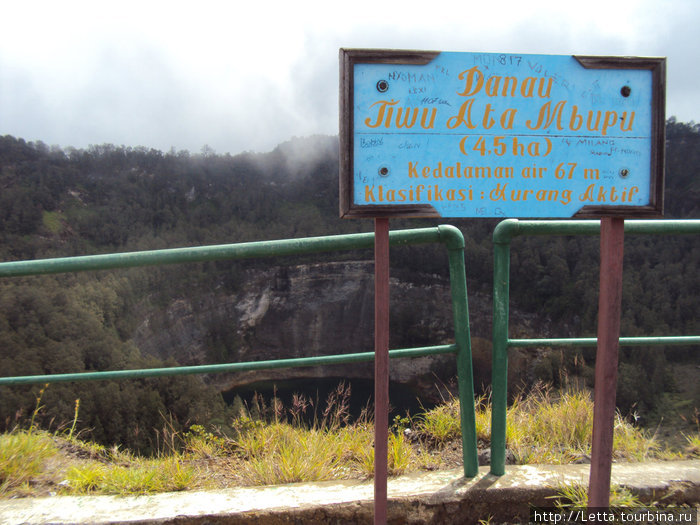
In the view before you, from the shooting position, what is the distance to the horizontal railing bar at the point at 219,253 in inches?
60.1

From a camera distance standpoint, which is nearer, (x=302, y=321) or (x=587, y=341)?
(x=587, y=341)

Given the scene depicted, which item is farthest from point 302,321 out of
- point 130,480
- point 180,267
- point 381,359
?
point 381,359

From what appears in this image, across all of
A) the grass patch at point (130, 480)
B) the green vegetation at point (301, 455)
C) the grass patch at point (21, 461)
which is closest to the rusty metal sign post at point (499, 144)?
the green vegetation at point (301, 455)

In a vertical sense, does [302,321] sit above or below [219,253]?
below

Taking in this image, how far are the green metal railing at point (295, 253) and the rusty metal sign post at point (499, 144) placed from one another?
0.28 metres

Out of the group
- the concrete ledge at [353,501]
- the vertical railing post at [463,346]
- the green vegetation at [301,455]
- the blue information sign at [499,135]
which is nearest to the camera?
the blue information sign at [499,135]

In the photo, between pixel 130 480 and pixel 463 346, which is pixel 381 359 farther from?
pixel 130 480

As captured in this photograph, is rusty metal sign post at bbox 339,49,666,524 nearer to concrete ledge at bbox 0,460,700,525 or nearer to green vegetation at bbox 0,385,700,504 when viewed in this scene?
concrete ledge at bbox 0,460,700,525

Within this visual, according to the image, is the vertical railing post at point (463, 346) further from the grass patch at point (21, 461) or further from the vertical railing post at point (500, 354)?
the grass patch at point (21, 461)

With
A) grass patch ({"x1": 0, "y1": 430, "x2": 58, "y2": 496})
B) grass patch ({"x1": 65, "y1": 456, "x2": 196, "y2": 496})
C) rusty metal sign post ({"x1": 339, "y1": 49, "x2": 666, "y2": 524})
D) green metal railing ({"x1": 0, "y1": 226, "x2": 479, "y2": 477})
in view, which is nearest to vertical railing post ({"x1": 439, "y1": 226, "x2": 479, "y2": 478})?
green metal railing ({"x1": 0, "y1": 226, "x2": 479, "y2": 477})

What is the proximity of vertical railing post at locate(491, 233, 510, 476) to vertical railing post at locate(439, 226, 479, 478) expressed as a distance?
0.25 feet

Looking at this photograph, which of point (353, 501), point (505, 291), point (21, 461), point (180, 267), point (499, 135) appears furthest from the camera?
point (180, 267)

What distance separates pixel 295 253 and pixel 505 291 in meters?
0.70

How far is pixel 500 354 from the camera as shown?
1.63 m
